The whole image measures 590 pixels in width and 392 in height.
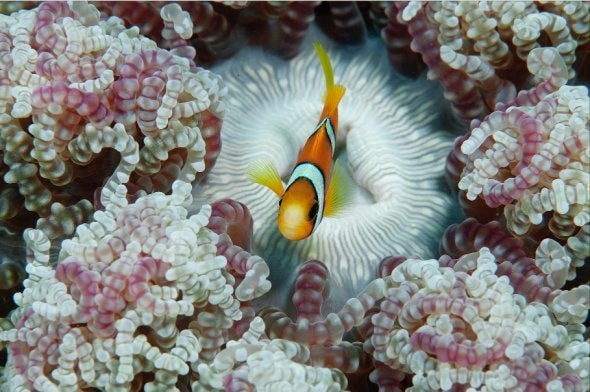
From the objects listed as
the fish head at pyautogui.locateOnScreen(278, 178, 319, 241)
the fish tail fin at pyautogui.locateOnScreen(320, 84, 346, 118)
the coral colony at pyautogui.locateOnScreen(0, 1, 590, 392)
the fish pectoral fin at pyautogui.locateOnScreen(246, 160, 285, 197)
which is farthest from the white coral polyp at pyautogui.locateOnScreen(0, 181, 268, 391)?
the fish tail fin at pyautogui.locateOnScreen(320, 84, 346, 118)

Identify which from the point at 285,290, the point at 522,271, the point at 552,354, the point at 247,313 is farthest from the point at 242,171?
the point at 552,354

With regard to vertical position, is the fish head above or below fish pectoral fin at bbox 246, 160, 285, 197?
above

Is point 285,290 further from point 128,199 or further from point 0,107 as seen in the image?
point 0,107

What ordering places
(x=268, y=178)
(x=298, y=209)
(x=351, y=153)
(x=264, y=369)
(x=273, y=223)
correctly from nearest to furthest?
(x=264, y=369)
(x=298, y=209)
(x=268, y=178)
(x=273, y=223)
(x=351, y=153)

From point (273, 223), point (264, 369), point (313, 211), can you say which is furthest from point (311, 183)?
point (264, 369)

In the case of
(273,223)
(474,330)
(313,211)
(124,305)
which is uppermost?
(474,330)

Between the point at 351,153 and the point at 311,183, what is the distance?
0.49 m

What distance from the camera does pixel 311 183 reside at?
1473 mm

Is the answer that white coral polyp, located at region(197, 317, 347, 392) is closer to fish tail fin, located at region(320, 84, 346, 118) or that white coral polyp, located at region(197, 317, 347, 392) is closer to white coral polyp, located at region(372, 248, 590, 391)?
white coral polyp, located at region(372, 248, 590, 391)

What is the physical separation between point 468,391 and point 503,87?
86 cm

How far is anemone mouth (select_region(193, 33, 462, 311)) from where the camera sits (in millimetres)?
1689

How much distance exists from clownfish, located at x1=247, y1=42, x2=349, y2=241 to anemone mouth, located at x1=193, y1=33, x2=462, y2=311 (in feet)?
0.32

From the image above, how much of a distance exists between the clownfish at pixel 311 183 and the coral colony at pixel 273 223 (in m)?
0.11

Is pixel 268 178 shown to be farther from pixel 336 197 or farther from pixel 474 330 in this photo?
pixel 474 330
